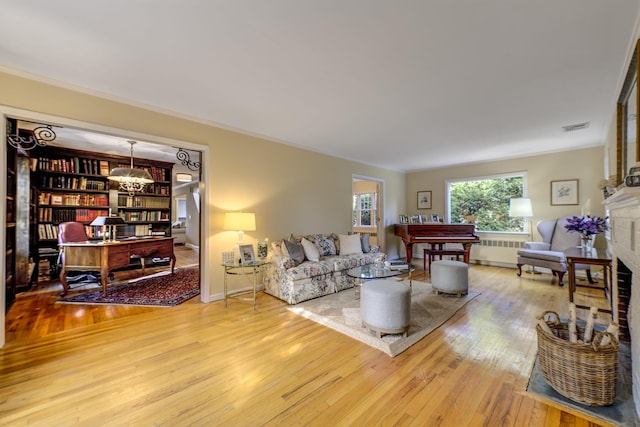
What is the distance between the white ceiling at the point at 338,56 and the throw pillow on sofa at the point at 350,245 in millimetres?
2128

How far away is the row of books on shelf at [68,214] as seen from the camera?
15.9ft

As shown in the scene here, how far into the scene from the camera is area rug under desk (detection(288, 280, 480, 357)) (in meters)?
2.42

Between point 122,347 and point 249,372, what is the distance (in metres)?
1.35

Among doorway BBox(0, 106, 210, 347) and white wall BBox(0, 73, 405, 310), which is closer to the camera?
doorway BBox(0, 106, 210, 347)

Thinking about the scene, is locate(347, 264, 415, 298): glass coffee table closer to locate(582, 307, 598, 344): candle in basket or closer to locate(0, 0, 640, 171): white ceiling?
locate(582, 307, 598, 344): candle in basket

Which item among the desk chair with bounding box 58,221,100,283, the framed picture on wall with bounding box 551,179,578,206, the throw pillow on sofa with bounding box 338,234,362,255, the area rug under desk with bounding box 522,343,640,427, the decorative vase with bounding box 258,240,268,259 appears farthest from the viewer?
the framed picture on wall with bounding box 551,179,578,206

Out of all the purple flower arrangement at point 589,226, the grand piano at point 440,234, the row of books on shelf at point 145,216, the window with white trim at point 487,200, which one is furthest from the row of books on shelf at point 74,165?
the purple flower arrangement at point 589,226

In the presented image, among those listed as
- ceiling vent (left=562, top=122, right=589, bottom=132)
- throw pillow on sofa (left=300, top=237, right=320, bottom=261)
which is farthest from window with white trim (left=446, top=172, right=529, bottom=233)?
throw pillow on sofa (left=300, top=237, right=320, bottom=261)

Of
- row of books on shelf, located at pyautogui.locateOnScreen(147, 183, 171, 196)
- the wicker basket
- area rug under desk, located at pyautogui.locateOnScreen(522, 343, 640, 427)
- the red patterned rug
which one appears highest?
row of books on shelf, located at pyautogui.locateOnScreen(147, 183, 171, 196)

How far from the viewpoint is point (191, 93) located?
2.84 m

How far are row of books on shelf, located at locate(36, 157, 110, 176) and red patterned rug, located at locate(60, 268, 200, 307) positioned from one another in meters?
2.58

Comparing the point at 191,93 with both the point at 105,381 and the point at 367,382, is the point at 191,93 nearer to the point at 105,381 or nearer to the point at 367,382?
the point at 105,381

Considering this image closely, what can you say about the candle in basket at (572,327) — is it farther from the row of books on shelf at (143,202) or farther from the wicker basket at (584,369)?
the row of books on shelf at (143,202)

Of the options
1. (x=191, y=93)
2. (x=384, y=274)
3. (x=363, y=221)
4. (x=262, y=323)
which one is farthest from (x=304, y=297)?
(x=363, y=221)
